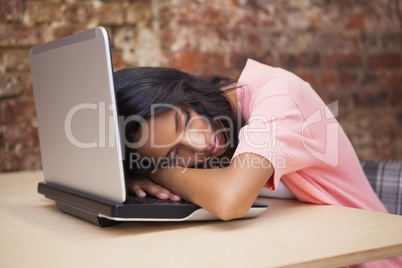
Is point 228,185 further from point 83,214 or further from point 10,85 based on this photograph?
point 10,85

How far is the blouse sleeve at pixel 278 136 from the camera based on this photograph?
1035 mm

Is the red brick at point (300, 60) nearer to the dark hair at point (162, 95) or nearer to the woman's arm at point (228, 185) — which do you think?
the dark hair at point (162, 95)

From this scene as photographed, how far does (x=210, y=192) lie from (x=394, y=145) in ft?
5.93

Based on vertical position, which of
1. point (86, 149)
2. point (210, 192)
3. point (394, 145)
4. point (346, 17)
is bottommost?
point (394, 145)

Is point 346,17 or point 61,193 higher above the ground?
point 346,17

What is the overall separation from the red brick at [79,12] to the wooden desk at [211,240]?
1.01 metres

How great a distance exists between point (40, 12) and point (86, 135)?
1.10 meters

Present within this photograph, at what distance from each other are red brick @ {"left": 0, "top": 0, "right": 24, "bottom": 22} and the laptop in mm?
810

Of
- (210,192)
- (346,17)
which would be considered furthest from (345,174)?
(346,17)

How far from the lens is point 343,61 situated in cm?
238

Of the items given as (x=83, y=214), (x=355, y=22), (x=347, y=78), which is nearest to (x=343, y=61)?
(x=347, y=78)

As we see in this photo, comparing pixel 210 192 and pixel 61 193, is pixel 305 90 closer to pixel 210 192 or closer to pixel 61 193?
pixel 210 192

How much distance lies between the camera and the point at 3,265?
751 mm

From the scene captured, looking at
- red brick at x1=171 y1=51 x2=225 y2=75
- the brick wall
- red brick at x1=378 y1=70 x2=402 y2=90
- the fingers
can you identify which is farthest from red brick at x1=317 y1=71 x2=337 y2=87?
the fingers
